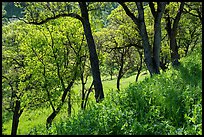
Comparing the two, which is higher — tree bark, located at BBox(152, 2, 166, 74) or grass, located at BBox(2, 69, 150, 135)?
tree bark, located at BBox(152, 2, 166, 74)

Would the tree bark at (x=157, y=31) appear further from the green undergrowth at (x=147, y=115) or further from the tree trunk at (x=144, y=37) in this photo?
the green undergrowth at (x=147, y=115)

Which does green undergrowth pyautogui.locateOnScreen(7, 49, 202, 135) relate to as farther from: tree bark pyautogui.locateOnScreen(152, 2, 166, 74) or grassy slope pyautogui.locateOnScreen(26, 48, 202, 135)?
tree bark pyautogui.locateOnScreen(152, 2, 166, 74)

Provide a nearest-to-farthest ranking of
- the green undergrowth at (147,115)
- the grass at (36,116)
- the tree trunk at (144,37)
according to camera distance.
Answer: the green undergrowth at (147,115) < the tree trunk at (144,37) < the grass at (36,116)

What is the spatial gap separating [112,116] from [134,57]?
4360 centimetres

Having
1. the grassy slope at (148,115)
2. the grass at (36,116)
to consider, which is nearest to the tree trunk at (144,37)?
the grass at (36,116)

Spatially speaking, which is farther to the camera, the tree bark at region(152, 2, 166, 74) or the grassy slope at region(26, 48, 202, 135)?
the tree bark at region(152, 2, 166, 74)

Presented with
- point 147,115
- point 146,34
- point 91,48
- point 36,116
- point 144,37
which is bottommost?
point 36,116

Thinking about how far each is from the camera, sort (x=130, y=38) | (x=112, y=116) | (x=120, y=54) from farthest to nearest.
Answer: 1. (x=120, y=54)
2. (x=130, y=38)
3. (x=112, y=116)

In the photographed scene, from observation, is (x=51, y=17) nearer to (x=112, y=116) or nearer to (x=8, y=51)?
(x=112, y=116)

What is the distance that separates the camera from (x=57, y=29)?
1158 inches

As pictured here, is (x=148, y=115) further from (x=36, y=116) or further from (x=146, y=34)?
(x=36, y=116)

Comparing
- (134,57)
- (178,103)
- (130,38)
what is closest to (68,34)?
(130,38)

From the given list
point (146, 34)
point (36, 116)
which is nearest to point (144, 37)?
point (146, 34)

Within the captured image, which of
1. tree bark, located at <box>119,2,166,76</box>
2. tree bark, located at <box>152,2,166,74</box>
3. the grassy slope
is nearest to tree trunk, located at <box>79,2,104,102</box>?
tree bark, located at <box>119,2,166,76</box>
